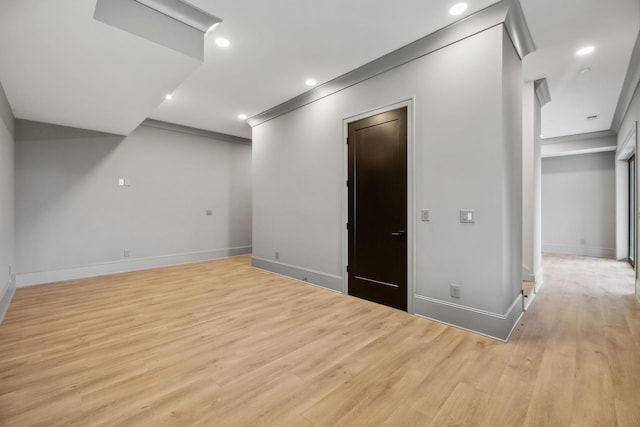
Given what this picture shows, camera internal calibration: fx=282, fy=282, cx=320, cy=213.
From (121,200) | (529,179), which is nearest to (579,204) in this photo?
(529,179)

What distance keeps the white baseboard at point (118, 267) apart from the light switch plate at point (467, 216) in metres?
5.77

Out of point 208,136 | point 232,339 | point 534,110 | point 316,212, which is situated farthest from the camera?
point 208,136

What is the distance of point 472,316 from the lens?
110 inches

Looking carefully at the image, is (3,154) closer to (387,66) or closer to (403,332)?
(387,66)

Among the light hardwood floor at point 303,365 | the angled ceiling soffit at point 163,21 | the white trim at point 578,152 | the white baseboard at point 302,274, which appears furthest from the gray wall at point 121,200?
the white trim at point 578,152

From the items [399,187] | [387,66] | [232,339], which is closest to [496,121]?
[399,187]

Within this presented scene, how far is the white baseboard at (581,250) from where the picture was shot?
23.6 feet

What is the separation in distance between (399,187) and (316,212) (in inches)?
61.2

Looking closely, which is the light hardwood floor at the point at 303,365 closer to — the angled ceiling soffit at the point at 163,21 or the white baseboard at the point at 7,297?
the white baseboard at the point at 7,297

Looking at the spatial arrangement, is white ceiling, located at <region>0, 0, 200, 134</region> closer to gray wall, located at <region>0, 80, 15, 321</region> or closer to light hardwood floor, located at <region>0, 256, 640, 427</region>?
gray wall, located at <region>0, 80, 15, 321</region>

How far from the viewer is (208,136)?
681 centimetres

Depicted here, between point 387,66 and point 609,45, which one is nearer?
point 609,45

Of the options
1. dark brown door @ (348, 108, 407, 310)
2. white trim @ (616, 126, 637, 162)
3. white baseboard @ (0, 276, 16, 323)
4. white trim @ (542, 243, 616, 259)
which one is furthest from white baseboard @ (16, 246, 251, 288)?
white trim @ (542, 243, 616, 259)

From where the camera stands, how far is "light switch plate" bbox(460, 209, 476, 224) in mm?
2826
